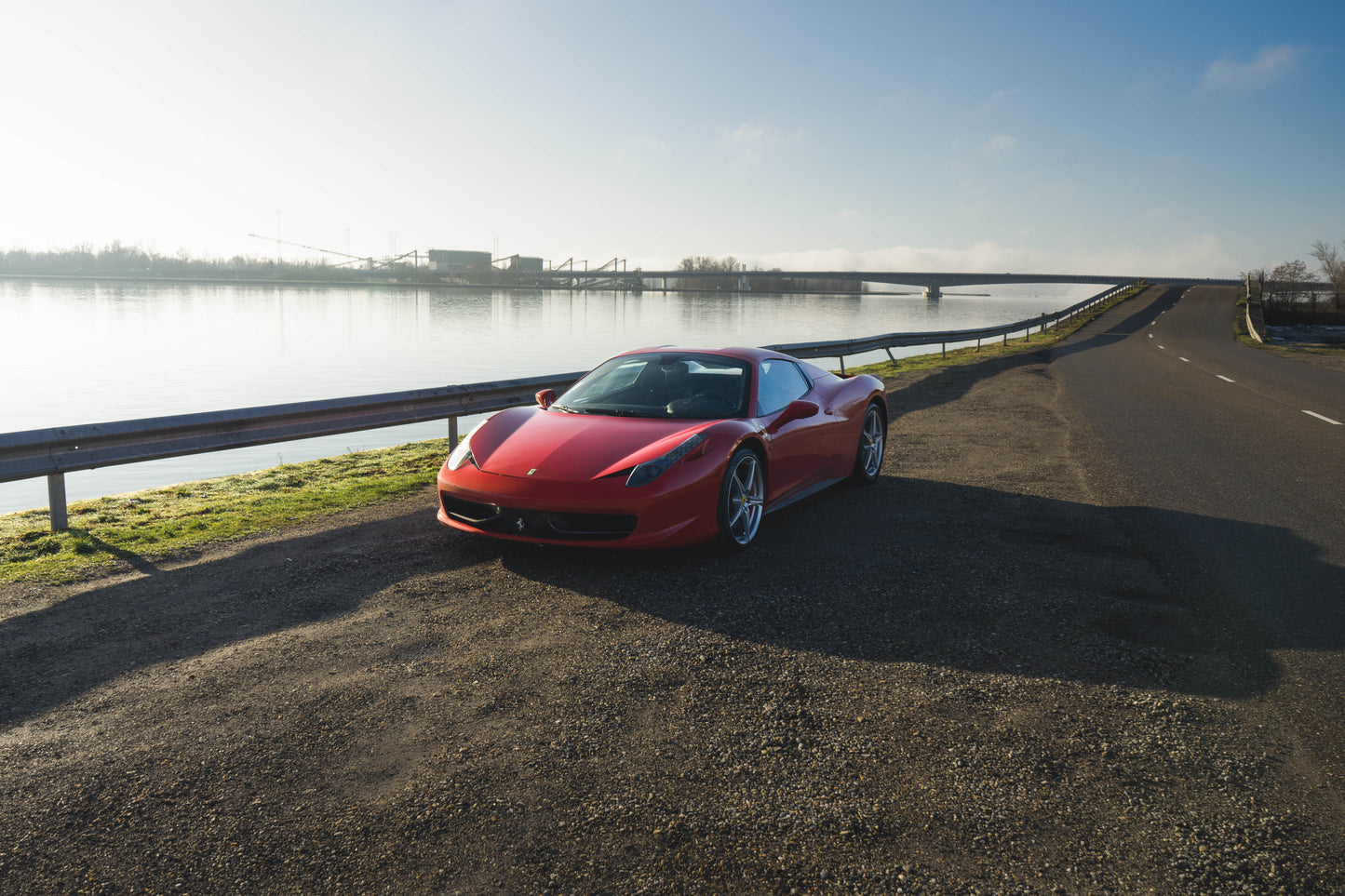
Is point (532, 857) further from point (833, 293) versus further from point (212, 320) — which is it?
point (833, 293)

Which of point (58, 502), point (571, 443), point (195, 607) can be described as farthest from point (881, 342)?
point (195, 607)

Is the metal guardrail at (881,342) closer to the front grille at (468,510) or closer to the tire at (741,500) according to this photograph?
the tire at (741,500)

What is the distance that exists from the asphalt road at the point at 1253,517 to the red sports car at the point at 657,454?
254 centimetres

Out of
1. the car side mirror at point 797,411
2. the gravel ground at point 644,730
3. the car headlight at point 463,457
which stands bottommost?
the gravel ground at point 644,730

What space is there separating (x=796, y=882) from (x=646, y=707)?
116cm

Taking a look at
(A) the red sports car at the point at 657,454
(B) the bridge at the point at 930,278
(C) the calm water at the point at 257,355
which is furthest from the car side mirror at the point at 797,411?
(B) the bridge at the point at 930,278

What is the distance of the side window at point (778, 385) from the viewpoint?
652cm

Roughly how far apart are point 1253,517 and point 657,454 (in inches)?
190

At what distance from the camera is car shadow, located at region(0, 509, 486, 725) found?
3881 mm

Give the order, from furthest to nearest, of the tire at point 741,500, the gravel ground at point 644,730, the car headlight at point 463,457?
the car headlight at point 463,457 < the tire at point 741,500 < the gravel ground at point 644,730

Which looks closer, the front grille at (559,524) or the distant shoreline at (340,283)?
the front grille at (559,524)

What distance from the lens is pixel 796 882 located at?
2.46m

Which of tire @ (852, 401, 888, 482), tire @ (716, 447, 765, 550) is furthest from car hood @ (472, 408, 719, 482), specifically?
tire @ (852, 401, 888, 482)

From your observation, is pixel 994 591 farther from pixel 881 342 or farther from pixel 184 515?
pixel 881 342
